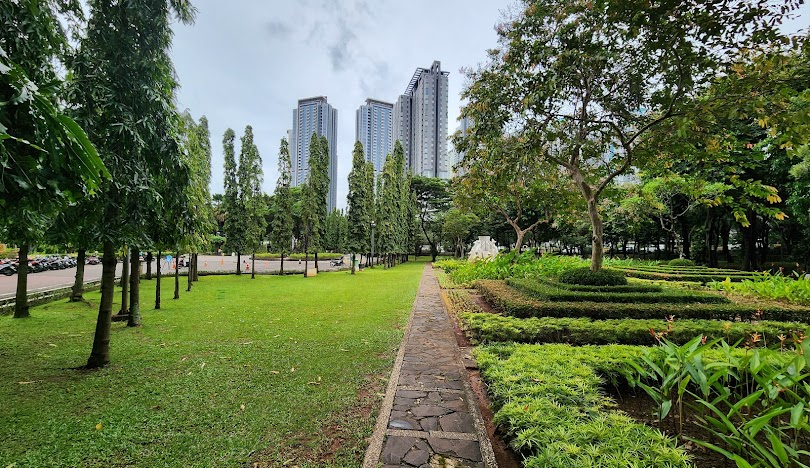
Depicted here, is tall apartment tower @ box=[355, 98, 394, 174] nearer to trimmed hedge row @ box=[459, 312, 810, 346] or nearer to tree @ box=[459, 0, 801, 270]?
tree @ box=[459, 0, 801, 270]

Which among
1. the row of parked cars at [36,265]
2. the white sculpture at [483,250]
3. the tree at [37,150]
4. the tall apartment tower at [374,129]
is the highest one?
the tall apartment tower at [374,129]

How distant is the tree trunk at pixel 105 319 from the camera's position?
16.0ft

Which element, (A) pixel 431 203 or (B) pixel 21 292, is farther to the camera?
(A) pixel 431 203

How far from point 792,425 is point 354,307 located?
859 cm

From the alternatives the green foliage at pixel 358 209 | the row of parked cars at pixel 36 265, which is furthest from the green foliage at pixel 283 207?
the row of parked cars at pixel 36 265

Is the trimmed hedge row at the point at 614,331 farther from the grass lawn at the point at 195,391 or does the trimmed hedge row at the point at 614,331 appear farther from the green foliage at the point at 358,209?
the green foliage at the point at 358,209

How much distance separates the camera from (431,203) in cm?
4422

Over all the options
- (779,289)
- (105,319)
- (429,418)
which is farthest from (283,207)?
(779,289)

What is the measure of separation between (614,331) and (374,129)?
163ft

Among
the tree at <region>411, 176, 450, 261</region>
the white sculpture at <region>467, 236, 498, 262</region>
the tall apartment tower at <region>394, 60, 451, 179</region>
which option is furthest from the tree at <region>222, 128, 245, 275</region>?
the tall apartment tower at <region>394, 60, 451, 179</region>

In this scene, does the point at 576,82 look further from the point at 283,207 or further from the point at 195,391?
the point at 283,207

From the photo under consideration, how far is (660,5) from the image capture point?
4242 millimetres

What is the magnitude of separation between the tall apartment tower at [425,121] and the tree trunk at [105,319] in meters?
44.1

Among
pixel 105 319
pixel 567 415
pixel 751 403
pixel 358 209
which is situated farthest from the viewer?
pixel 358 209
